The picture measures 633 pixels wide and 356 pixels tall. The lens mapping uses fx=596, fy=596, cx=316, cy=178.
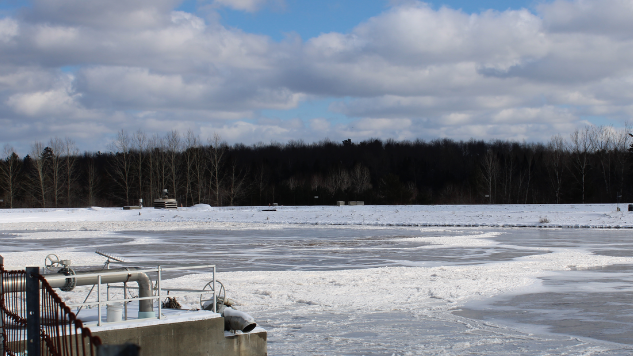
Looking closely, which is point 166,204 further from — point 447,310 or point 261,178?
point 447,310

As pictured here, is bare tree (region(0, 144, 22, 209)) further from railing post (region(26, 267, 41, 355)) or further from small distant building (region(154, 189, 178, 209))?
railing post (region(26, 267, 41, 355))

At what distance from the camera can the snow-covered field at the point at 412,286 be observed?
29.4ft

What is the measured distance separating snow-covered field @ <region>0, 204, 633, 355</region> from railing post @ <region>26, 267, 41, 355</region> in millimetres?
4162

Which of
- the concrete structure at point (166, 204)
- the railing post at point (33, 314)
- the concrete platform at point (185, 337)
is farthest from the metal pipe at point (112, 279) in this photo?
the concrete structure at point (166, 204)

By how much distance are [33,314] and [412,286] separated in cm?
995

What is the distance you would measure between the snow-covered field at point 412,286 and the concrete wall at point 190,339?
40 centimetres

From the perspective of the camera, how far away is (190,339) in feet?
25.8

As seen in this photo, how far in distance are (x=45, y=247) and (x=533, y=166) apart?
9034 cm

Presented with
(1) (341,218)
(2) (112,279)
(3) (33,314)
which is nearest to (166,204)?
(1) (341,218)

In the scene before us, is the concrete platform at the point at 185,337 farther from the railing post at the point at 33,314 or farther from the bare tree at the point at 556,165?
the bare tree at the point at 556,165

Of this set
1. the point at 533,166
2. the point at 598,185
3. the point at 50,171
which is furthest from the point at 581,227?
the point at 50,171

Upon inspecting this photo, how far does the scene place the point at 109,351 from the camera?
305 cm

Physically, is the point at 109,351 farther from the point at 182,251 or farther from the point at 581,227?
the point at 581,227

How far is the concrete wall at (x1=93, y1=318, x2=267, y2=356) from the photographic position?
740cm
